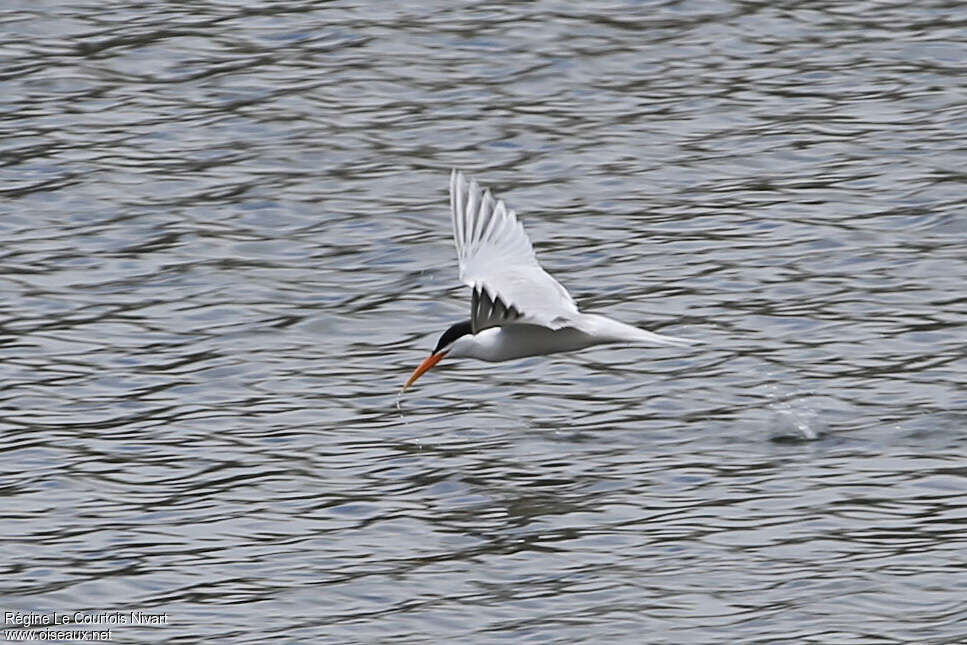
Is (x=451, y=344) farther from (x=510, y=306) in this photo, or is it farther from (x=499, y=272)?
(x=510, y=306)

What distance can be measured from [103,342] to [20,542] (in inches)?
109

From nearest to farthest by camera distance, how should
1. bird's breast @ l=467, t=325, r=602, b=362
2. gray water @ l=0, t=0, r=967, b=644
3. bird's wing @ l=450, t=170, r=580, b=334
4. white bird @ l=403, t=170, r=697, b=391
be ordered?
gray water @ l=0, t=0, r=967, b=644
bird's wing @ l=450, t=170, r=580, b=334
white bird @ l=403, t=170, r=697, b=391
bird's breast @ l=467, t=325, r=602, b=362

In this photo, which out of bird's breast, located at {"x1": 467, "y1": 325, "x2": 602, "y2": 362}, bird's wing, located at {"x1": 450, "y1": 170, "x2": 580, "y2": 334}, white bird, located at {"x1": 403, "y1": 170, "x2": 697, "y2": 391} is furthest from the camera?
bird's breast, located at {"x1": 467, "y1": 325, "x2": 602, "y2": 362}

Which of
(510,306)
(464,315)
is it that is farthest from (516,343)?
(464,315)

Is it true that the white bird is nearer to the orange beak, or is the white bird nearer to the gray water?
the orange beak

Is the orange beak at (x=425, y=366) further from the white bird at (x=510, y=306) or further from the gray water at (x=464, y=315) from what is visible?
the gray water at (x=464, y=315)

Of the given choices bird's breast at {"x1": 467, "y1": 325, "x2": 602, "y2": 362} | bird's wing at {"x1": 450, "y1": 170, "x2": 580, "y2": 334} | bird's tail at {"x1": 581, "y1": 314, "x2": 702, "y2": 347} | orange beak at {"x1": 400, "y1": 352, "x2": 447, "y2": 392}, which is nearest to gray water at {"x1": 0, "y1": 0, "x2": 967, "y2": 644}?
orange beak at {"x1": 400, "y1": 352, "x2": 447, "y2": 392}

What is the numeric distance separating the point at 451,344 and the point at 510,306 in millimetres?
1096

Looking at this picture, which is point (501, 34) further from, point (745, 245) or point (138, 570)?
point (138, 570)

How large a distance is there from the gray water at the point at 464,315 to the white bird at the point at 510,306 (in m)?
0.44

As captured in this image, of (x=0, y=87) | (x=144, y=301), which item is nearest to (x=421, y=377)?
(x=144, y=301)

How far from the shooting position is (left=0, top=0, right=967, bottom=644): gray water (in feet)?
30.7

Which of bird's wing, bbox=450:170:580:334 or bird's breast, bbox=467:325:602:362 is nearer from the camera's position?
bird's wing, bbox=450:170:580:334

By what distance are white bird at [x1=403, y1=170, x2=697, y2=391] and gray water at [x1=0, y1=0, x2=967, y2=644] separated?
439 millimetres
